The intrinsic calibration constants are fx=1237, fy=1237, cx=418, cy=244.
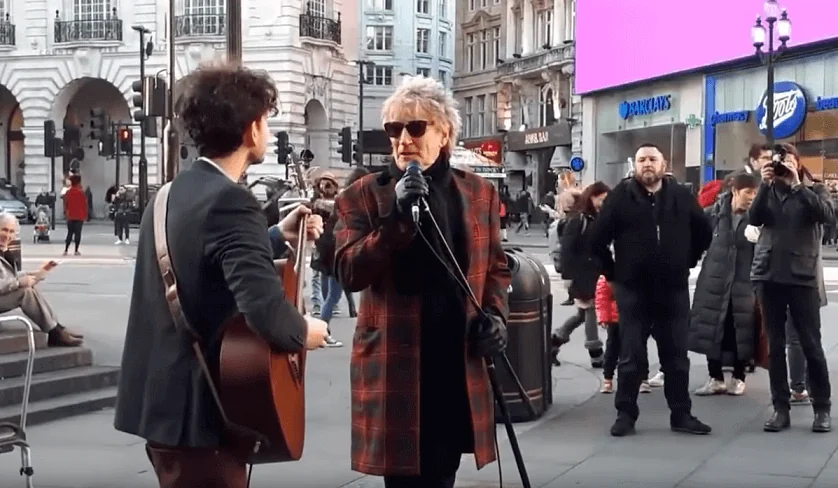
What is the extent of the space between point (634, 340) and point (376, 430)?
148 inches

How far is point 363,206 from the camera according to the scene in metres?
4.25

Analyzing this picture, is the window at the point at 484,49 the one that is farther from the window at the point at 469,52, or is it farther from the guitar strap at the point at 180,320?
the guitar strap at the point at 180,320

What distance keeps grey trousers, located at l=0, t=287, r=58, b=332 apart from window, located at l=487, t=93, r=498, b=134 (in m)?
54.7

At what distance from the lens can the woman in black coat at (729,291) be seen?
900 centimetres

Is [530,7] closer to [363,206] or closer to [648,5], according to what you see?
[648,5]

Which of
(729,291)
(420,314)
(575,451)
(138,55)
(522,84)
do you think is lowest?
(575,451)

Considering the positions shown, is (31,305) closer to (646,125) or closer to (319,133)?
(646,125)

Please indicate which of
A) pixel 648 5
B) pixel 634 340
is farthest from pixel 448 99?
pixel 648 5

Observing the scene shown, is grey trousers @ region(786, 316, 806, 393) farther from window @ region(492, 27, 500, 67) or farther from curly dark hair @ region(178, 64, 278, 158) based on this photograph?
window @ region(492, 27, 500, 67)

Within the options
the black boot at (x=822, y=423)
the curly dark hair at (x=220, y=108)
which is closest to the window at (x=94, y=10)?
the black boot at (x=822, y=423)

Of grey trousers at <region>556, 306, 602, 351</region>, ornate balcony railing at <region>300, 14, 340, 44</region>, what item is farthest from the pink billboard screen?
grey trousers at <region>556, 306, 602, 351</region>

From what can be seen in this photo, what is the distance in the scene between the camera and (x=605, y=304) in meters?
9.80

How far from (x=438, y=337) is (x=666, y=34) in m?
35.7

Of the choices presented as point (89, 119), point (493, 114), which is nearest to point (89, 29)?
point (89, 119)
